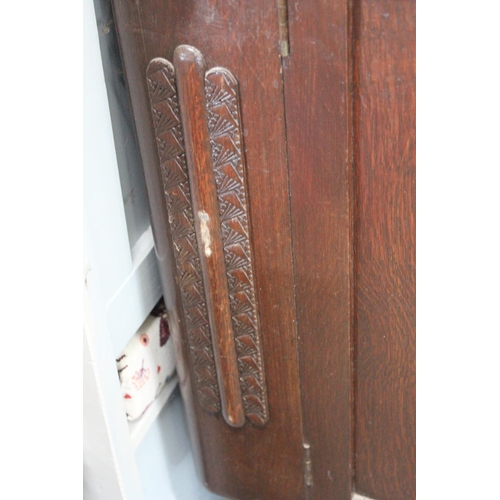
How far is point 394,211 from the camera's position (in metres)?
0.74

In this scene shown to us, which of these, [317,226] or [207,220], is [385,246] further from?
[207,220]

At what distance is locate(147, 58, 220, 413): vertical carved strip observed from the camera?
730 mm

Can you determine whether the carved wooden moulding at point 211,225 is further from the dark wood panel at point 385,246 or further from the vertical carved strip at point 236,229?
the dark wood panel at point 385,246

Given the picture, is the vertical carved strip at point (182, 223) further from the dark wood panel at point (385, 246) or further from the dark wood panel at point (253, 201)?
the dark wood panel at point (385, 246)

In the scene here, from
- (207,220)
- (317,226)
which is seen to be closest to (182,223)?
(207,220)

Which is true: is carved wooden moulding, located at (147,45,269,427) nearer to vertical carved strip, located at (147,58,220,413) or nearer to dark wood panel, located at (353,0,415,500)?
vertical carved strip, located at (147,58,220,413)

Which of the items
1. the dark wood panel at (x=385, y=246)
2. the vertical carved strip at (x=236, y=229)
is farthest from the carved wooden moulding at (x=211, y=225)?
the dark wood panel at (x=385, y=246)

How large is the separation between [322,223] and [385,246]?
0.23 feet

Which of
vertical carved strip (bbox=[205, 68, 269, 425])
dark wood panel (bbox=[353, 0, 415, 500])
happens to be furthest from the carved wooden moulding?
dark wood panel (bbox=[353, 0, 415, 500])

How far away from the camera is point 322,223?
0.75 metres

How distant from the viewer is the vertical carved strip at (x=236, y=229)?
71 cm

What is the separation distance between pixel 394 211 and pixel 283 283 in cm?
14
